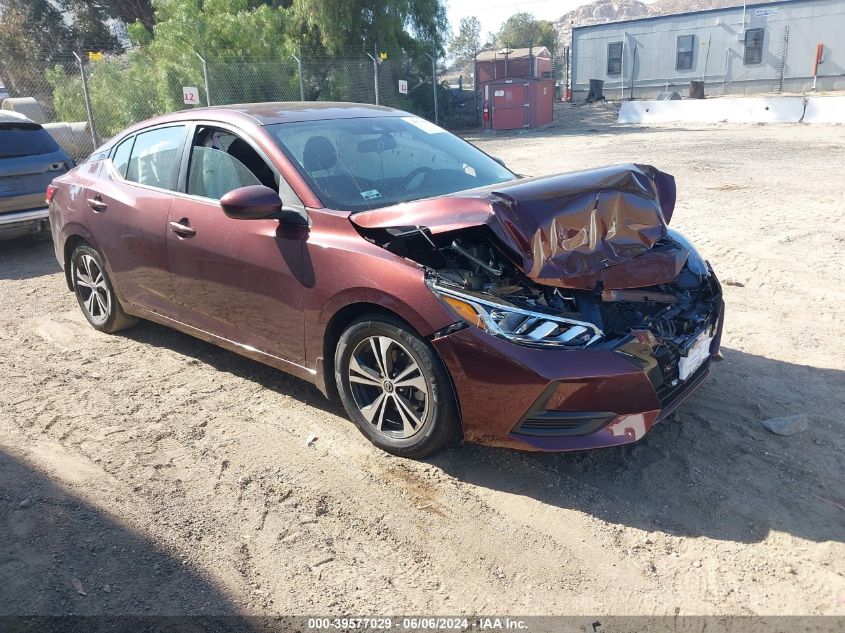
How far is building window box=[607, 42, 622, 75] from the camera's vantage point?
121 feet

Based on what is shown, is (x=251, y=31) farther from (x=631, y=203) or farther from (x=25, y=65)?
(x=631, y=203)

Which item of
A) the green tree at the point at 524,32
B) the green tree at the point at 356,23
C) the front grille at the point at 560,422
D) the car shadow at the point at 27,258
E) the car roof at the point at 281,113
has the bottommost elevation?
the car shadow at the point at 27,258

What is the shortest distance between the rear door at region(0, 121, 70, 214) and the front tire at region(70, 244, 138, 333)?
3.40 metres

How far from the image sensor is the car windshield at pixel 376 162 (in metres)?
3.89

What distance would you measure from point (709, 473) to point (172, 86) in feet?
62.2

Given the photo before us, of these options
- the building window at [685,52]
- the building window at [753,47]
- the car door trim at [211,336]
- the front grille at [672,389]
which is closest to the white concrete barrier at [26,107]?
the car door trim at [211,336]

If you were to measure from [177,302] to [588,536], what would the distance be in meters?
3.03

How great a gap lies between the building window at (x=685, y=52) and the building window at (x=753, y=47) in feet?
8.33

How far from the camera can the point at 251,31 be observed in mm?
20844

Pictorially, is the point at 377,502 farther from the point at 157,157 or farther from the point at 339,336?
the point at 157,157

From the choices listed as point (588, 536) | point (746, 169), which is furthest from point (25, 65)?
point (588, 536)

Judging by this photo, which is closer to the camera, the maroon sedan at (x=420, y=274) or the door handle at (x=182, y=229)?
the maroon sedan at (x=420, y=274)

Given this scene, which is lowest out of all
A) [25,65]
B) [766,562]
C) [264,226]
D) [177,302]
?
[766,562]

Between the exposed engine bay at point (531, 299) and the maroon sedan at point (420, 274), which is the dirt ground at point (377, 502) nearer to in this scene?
the maroon sedan at point (420, 274)
